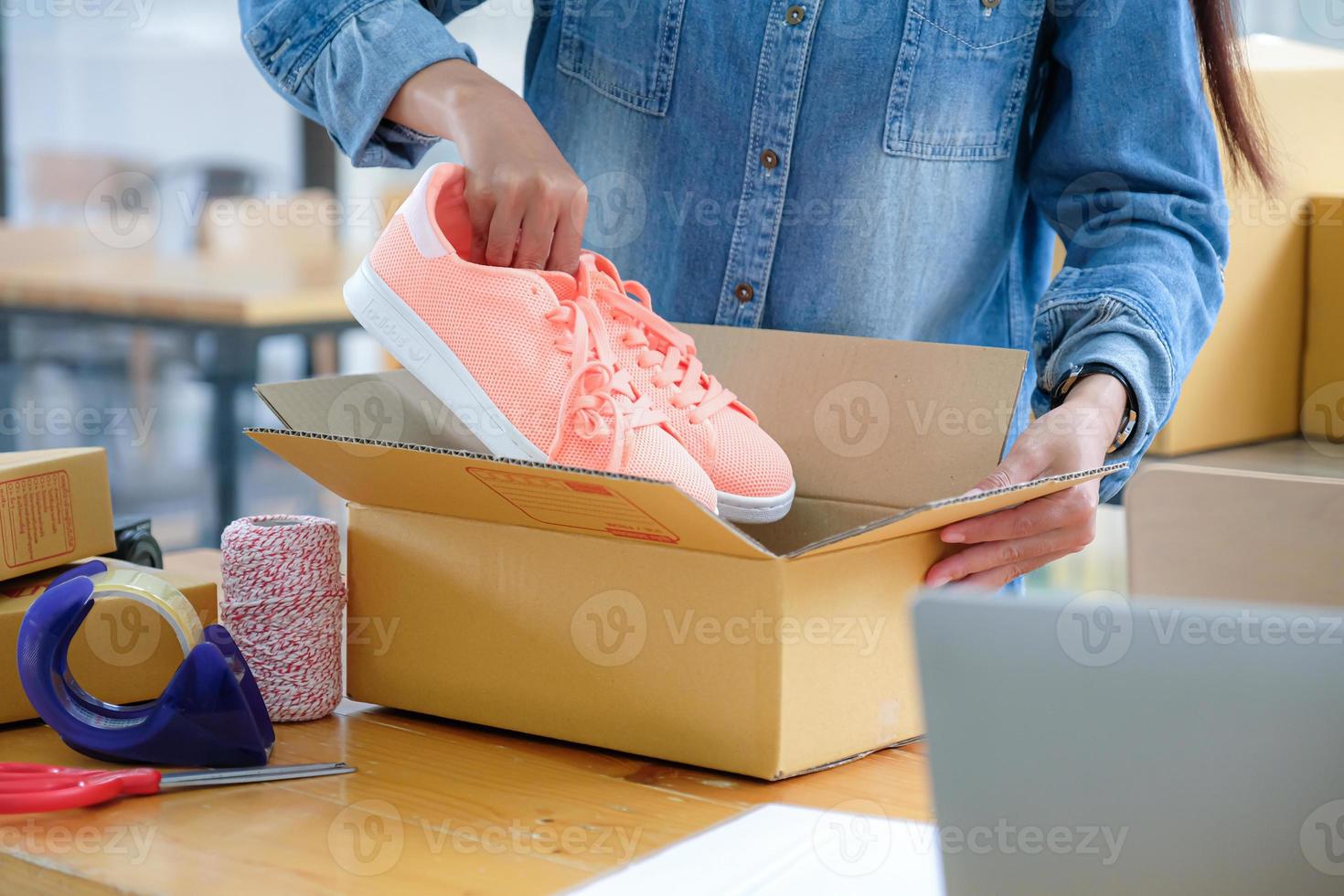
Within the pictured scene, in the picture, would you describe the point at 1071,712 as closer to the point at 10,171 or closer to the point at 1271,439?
the point at 1271,439

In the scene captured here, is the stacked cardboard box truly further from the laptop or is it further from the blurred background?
the blurred background

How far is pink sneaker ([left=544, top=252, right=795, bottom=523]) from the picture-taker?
0.85 metres

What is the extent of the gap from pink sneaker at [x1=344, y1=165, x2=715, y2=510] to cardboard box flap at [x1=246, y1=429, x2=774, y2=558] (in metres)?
0.09

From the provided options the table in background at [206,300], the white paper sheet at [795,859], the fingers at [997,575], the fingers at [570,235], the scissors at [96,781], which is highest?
the fingers at [570,235]

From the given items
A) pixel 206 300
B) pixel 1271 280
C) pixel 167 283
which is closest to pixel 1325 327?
pixel 1271 280

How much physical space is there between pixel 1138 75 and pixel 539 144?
1.54ft

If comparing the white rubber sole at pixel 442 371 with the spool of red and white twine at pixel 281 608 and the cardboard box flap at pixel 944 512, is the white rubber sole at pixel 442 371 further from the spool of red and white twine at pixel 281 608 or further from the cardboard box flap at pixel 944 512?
the cardboard box flap at pixel 944 512

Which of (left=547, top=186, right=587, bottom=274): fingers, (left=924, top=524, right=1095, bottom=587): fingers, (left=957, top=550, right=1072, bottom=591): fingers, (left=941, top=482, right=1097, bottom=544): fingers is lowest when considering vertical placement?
(left=957, top=550, right=1072, bottom=591): fingers

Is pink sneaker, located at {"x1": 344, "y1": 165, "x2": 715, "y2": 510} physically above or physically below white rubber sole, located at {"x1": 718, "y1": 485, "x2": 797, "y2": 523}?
above

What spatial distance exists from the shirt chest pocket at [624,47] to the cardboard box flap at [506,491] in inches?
17.4

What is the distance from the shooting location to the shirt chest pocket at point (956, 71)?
3.28ft

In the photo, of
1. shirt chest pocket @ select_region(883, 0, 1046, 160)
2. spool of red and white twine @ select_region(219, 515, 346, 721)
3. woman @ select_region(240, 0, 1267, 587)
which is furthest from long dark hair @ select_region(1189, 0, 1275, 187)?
spool of red and white twine @ select_region(219, 515, 346, 721)

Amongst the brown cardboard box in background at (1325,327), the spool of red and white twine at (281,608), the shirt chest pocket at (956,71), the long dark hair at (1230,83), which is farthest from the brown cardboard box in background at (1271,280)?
the spool of red and white twine at (281,608)

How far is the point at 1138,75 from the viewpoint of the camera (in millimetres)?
967
